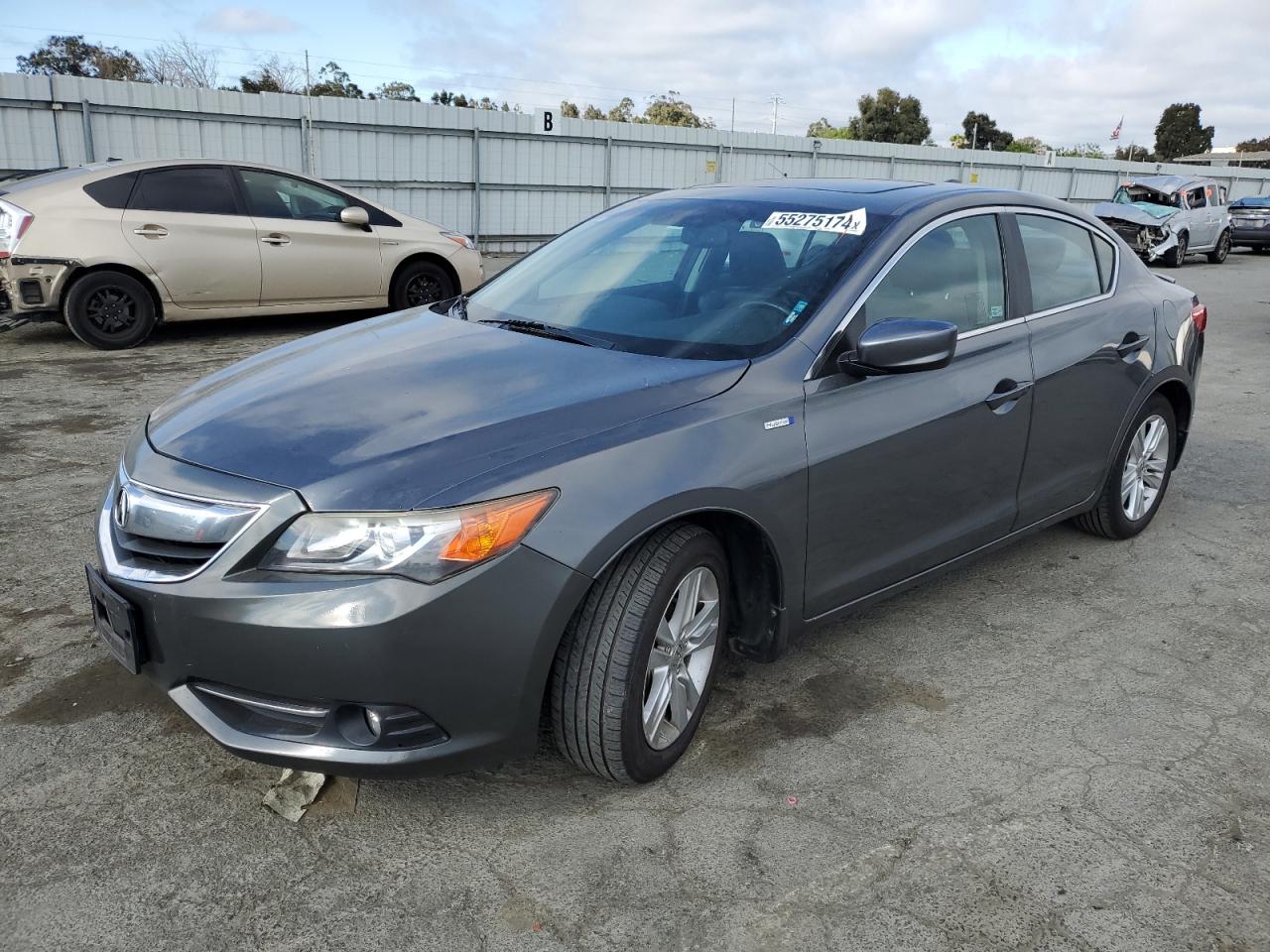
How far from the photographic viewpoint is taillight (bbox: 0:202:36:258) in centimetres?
784

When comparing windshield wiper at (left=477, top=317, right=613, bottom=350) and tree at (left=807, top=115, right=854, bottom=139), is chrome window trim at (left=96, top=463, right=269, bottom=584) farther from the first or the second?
tree at (left=807, top=115, right=854, bottom=139)

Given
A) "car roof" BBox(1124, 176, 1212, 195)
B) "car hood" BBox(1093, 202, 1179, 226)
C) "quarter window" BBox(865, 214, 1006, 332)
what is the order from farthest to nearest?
1. "car roof" BBox(1124, 176, 1212, 195)
2. "car hood" BBox(1093, 202, 1179, 226)
3. "quarter window" BBox(865, 214, 1006, 332)

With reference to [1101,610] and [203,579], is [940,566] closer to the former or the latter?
[1101,610]

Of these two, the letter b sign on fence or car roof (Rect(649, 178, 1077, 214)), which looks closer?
car roof (Rect(649, 178, 1077, 214))

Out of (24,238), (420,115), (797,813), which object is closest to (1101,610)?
(797,813)

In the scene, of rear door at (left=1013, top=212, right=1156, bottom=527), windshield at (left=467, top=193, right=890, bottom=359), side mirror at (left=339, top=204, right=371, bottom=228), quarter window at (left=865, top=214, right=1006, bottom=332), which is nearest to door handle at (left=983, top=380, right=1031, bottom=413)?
rear door at (left=1013, top=212, right=1156, bottom=527)

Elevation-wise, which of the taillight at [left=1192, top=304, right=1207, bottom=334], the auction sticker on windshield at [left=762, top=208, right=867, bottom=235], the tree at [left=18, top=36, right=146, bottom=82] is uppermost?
the tree at [left=18, top=36, right=146, bottom=82]

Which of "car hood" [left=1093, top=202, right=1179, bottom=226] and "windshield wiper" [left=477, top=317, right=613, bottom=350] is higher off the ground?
"car hood" [left=1093, top=202, right=1179, bottom=226]

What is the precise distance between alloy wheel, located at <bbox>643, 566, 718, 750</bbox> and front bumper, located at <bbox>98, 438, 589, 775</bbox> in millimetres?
365

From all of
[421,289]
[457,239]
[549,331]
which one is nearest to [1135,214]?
[457,239]

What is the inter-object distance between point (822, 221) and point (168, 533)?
222cm

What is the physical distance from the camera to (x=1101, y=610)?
404 cm

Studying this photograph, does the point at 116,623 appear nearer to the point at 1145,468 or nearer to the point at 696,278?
the point at 696,278

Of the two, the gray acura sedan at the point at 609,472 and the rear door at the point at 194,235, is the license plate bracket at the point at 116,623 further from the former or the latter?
the rear door at the point at 194,235
